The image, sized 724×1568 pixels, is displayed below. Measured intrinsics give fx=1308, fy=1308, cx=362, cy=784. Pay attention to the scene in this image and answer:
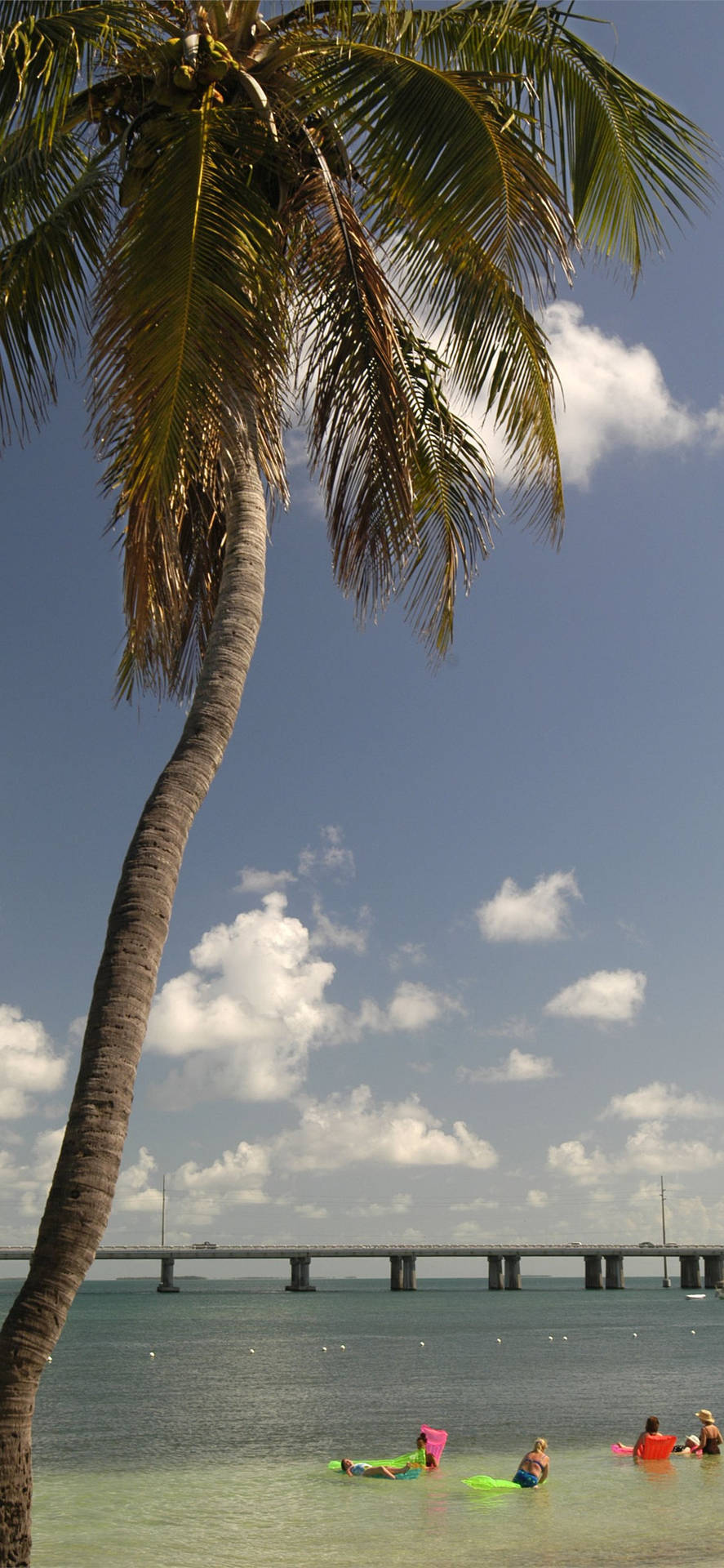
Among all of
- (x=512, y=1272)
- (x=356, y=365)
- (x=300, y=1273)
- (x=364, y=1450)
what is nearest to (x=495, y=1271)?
(x=512, y=1272)

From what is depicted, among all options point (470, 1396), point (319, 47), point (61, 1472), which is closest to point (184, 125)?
point (319, 47)

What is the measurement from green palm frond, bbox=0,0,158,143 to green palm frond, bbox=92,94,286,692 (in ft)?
1.96

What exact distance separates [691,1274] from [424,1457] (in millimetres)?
156564


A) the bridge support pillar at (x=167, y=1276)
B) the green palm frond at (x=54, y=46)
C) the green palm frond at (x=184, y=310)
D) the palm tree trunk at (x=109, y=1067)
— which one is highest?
the green palm frond at (x=54, y=46)

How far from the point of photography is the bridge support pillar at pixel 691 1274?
167 metres

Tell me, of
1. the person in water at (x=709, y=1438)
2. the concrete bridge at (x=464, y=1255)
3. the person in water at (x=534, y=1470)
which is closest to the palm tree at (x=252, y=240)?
the person in water at (x=534, y=1470)

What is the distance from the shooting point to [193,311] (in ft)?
23.8

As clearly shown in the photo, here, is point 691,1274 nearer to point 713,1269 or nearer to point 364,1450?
point 713,1269

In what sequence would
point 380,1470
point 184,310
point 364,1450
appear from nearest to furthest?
point 184,310 < point 380,1470 < point 364,1450

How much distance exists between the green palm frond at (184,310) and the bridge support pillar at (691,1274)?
175040mm

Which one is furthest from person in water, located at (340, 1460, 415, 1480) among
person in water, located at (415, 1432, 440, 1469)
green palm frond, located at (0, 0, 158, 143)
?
green palm frond, located at (0, 0, 158, 143)

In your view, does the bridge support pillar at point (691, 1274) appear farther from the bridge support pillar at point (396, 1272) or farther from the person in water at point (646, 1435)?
the person in water at point (646, 1435)

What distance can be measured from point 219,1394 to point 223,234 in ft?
168

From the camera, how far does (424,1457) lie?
83.3 feet
